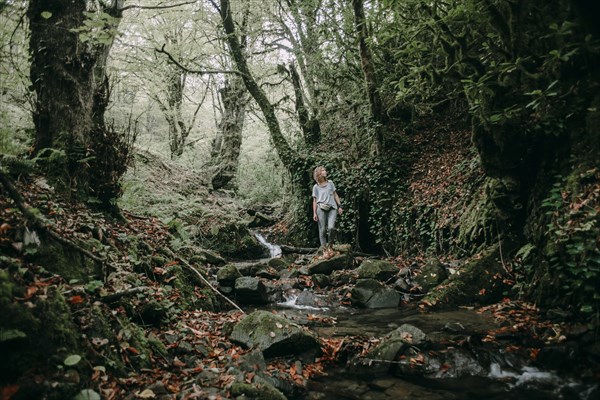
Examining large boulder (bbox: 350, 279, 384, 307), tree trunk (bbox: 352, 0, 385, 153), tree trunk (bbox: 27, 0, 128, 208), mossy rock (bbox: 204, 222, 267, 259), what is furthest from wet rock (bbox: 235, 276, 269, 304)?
tree trunk (bbox: 352, 0, 385, 153)

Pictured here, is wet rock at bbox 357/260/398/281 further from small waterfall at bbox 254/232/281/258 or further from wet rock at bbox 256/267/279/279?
small waterfall at bbox 254/232/281/258

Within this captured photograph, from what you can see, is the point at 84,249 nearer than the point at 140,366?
No

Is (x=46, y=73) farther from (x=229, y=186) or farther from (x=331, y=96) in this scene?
(x=229, y=186)

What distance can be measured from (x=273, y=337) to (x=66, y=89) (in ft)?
16.8

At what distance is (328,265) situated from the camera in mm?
9117

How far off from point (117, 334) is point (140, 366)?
1.42ft

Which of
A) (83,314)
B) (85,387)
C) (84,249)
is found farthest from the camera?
(84,249)

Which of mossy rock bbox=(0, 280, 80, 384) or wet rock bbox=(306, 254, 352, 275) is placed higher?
mossy rock bbox=(0, 280, 80, 384)

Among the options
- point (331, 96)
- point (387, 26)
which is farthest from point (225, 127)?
point (387, 26)

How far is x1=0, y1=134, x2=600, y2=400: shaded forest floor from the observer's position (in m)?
2.90

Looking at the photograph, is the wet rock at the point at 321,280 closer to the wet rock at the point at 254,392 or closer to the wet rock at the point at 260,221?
the wet rock at the point at 254,392

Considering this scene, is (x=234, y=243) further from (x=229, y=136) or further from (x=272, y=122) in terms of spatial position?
(x=229, y=136)

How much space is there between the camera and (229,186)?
1964 cm

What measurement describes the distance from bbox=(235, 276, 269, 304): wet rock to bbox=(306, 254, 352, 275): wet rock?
1760 mm
